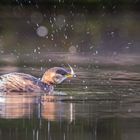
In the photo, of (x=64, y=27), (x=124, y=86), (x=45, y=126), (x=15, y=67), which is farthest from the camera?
(x=64, y=27)

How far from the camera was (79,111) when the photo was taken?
867 centimetres

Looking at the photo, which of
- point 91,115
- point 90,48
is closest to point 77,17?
point 90,48

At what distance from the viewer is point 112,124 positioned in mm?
7906

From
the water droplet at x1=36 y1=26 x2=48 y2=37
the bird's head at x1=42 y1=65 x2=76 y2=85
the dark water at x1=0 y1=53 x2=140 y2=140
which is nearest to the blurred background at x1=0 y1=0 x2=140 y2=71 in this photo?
the water droplet at x1=36 y1=26 x2=48 y2=37

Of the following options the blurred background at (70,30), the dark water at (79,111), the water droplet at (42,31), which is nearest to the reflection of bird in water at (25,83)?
the dark water at (79,111)

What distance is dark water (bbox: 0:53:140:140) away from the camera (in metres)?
7.35

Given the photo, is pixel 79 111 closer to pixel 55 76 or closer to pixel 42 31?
pixel 55 76

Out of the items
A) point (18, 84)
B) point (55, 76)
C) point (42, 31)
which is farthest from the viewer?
point (42, 31)

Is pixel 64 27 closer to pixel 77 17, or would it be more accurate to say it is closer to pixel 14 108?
pixel 77 17

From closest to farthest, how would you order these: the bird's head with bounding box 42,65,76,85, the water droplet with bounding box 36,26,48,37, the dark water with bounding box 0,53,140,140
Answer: the dark water with bounding box 0,53,140,140, the bird's head with bounding box 42,65,76,85, the water droplet with bounding box 36,26,48,37

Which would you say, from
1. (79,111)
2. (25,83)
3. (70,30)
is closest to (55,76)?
(25,83)

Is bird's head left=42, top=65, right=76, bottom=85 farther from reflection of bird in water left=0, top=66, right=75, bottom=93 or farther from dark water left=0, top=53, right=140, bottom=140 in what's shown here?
dark water left=0, top=53, right=140, bottom=140

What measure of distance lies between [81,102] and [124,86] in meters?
1.70

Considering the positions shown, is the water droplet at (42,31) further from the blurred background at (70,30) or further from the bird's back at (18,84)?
the bird's back at (18,84)
